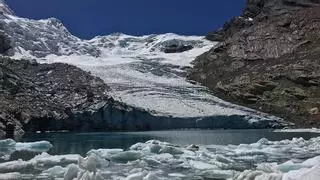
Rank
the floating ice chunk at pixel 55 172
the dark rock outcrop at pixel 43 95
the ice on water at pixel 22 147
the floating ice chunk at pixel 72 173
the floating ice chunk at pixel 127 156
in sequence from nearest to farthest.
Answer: the floating ice chunk at pixel 72 173
the floating ice chunk at pixel 55 172
the floating ice chunk at pixel 127 156
the ice on water at pixel 22 147
the dark rock outcrop at pixel 43 95

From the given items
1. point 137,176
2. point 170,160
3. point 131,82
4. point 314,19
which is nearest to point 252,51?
point 314,19

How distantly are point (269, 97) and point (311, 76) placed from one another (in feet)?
31.8

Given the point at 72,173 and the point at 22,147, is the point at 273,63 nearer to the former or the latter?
the point at 22,147

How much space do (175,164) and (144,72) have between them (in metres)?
96.8

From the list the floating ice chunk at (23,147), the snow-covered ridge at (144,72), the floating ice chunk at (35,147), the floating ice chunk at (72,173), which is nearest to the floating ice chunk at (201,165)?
the floating ice chunk at (72,173)

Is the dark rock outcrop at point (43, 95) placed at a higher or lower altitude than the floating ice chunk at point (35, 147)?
higher

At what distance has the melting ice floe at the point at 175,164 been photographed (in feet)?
64.4

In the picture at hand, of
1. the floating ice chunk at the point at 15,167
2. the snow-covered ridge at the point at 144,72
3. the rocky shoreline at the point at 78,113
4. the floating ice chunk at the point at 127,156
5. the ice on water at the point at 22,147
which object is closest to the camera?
the floating ice chunk at the point at 15,167

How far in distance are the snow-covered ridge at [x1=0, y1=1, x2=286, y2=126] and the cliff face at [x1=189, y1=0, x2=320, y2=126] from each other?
636 centimetres

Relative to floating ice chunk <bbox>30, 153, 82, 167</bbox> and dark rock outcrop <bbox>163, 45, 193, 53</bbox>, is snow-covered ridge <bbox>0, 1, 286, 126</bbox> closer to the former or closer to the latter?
dark rock outcrop <bbox>163, 45, 193, 53</bbox>

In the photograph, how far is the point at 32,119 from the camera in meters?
72.8

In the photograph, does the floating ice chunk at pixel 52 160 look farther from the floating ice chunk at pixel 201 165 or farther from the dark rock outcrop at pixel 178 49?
the dark rock outcrop at pixel 178 49

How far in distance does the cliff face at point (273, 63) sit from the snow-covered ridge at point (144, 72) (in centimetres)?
636

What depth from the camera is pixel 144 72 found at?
12438 centimetres
